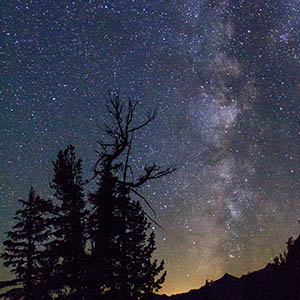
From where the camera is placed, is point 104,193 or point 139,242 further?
point 139,242

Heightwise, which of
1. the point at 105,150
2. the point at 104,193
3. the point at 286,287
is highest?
the point at 105,150

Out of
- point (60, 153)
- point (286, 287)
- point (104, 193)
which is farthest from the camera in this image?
point (286, 287)

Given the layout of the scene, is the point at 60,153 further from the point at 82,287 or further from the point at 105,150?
the point at 82,287

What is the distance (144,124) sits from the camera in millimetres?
10484

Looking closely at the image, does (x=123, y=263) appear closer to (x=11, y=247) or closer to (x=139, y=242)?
(x=139, y=242)

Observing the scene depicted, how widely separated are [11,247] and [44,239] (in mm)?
1882

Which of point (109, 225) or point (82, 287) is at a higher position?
point (109, 225)

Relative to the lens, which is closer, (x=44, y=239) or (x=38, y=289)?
(x=38, y=289)

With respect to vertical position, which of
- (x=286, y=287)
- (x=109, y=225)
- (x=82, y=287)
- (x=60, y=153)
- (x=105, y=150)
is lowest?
(x=286, y=287)

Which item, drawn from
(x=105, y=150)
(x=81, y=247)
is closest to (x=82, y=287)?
(x=81, y=247)

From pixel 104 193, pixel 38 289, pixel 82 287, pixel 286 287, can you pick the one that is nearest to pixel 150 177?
pixel 104 193

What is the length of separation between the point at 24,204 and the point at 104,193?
36.7 feet

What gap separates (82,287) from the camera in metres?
13.0

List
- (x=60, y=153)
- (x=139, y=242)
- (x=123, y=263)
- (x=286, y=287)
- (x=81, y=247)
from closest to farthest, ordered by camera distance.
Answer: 1. (x=123, y=263)
2. (x=81, y=247)
3. (x=60, y=153)
4. (x=139, y=242)
5. (x=286, y=287)
